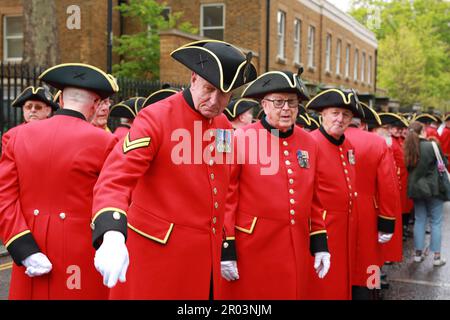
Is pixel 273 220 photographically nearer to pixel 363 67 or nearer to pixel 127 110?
pixel 127 110

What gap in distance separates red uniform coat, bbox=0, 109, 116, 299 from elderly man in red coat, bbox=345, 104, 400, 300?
10.2ft

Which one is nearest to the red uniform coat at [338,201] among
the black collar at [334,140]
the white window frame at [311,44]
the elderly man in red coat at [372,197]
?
the black collar at [334,140]

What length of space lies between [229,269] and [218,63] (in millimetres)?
1695

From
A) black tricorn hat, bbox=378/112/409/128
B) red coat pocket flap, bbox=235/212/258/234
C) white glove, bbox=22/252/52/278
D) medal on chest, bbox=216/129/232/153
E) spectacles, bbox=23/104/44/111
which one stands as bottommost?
white glove, bbox=22/252/52/278

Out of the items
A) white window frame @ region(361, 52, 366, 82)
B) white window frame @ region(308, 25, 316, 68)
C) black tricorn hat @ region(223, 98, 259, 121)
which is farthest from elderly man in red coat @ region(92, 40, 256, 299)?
white window frame @ region(361, 52, 366, 82)

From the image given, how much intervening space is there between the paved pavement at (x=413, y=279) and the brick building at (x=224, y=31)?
10437 millimetres

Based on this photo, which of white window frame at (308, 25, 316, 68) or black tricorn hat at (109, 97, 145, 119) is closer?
black tricorn hat at (109, 97, 145, 119)

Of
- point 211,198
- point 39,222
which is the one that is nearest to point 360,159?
point 211,198

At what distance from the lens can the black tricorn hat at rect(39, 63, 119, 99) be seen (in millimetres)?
A: 3797

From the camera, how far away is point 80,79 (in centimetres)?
380

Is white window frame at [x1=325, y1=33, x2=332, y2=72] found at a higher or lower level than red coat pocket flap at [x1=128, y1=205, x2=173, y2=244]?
higher

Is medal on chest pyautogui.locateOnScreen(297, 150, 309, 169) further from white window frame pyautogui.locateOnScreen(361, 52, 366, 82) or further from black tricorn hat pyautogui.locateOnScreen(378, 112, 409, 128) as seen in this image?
white window frame pyautogui.locateOnScreen(361, 52, 366, 82)

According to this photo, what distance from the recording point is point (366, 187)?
6129 millimetres

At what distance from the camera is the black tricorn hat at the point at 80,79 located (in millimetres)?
3797
